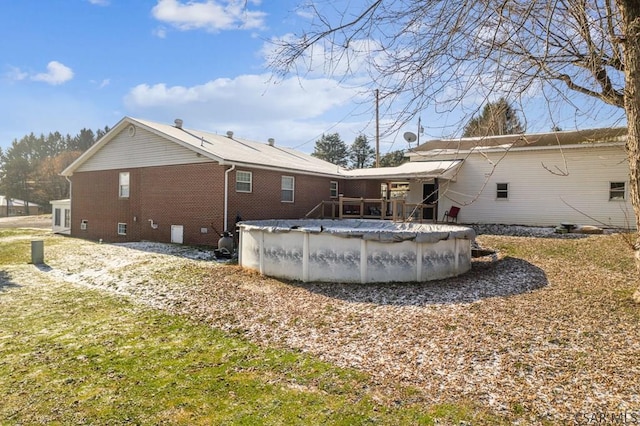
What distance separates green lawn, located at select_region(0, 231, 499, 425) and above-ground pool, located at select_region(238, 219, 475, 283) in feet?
9.93

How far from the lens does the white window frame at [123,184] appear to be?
17.9m

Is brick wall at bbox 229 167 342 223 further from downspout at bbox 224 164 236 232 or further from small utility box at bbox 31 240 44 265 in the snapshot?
small utility box at bbox 31 240 44 265

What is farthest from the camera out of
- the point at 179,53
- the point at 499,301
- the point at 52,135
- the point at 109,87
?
the point at 52,135

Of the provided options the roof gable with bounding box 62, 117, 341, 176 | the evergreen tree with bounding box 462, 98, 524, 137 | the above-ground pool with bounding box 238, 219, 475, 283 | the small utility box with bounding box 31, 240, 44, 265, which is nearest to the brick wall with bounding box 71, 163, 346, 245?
the roof gable with bounding box 62, 117, 341, 176

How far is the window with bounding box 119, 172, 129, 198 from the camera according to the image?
17.9 meters

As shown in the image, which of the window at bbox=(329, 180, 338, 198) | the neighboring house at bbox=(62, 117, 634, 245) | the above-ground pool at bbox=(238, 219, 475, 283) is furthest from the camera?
the window at bbox=(329, 180, 338, 198)

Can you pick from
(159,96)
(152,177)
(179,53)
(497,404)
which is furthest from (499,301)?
(159,96)

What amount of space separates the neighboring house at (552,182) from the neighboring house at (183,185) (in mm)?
2370

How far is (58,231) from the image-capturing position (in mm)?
22922

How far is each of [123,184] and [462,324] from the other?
17495 mm

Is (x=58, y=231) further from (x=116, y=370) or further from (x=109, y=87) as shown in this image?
(x=116, y=370)

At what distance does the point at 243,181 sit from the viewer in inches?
577

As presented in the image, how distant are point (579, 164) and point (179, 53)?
16470 mm

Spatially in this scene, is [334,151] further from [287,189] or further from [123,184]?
[123,184]
